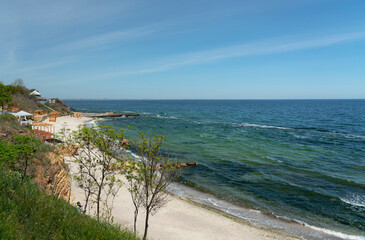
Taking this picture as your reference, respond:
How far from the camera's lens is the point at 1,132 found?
17797mm

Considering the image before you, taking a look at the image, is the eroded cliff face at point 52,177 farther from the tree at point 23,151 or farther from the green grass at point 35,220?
the green grass at point 35,220

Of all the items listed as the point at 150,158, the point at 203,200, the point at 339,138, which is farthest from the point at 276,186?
the point at 339,138

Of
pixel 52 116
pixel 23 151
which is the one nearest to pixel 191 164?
pixel 23 151

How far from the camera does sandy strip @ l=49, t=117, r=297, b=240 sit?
16219mm

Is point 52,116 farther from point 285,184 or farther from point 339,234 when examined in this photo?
point 339,234

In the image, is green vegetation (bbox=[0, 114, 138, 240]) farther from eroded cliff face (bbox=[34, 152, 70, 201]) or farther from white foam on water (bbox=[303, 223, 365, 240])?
white foam on water (bbox=[303, 223, 365, 240])

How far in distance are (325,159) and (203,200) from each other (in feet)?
78.3

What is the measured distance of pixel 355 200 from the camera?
854 inches

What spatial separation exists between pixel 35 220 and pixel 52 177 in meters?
9.87

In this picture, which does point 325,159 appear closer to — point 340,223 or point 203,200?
point 340,223

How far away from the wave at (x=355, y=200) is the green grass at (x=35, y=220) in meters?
22.1

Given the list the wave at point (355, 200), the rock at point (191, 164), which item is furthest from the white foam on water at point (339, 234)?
the rock at point (191, 164)

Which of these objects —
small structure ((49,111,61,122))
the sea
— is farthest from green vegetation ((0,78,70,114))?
the sea

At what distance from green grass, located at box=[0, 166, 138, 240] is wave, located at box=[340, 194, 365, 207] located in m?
22.1
